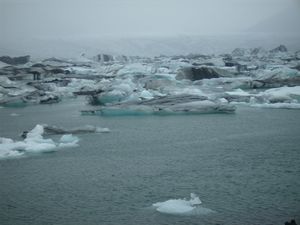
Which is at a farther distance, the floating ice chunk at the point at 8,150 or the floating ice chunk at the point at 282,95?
the floating ice chunk at the point at 282,95

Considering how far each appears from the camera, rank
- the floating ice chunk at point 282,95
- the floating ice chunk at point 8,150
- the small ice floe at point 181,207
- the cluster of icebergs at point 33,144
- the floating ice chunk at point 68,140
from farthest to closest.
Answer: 1. the floating ice chunk at point 282,95
2. the floating ice chunk at point 68,140
3. the cluster of icebergs at point 33,144
4. the floating ice chunk at point 8,150
5. the small ice floe at point 181,207

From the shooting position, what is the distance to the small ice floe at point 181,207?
4.74 m

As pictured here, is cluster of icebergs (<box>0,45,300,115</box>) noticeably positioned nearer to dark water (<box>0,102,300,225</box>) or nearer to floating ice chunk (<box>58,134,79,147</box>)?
dark water (<box>0,102,300,225</box>)

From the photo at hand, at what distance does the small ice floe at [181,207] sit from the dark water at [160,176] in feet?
0.27

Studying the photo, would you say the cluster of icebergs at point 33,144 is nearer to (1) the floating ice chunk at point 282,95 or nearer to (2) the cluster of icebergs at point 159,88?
(2) the cluster of icebergs at point 159,88

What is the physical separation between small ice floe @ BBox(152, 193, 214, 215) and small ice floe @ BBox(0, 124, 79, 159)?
3.34m

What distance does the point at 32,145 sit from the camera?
7887 millimetres

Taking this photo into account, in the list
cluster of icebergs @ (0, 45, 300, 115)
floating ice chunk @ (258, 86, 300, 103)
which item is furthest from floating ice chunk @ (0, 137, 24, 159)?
floating ice chunk @ (258, 86, 300, 103)

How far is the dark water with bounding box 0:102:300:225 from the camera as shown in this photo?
15.8ft

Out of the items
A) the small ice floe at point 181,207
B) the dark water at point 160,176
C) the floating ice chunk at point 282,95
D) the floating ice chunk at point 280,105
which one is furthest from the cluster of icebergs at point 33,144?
the floating ice chunk at point 282,95

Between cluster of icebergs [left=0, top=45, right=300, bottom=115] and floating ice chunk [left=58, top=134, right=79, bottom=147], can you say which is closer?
floating ice chunk [left=58, top=134, right=79, bottom=147]

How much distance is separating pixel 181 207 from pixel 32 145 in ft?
12.7

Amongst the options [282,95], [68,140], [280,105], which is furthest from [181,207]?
[282,95]

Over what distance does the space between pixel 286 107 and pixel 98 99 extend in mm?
5475
